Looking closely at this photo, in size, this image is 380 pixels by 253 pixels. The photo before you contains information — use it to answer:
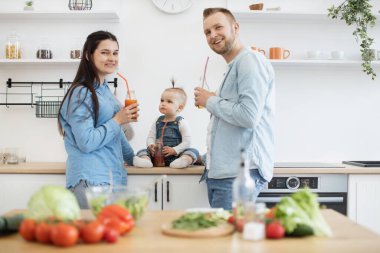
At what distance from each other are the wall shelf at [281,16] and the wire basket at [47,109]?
1512 millimetres

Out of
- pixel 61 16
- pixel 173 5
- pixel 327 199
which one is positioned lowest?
pixel 327 199

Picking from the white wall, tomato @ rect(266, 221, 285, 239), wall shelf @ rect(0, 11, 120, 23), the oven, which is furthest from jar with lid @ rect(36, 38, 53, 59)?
tomato @ rect(266, 221, 285, 239)

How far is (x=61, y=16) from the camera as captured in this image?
150 inches

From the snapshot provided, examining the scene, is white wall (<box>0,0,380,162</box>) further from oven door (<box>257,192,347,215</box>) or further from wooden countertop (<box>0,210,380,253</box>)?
wooden countertop (<box>0,210,380,253</box>)

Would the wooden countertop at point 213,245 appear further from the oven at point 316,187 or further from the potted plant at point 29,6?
the potted plant at point 29,6

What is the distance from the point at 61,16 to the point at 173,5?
84 cm

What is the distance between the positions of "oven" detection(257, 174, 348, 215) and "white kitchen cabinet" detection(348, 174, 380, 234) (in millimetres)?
42

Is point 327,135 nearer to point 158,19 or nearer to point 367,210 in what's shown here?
point 367,210

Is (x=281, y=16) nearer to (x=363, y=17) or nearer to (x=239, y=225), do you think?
(x=363, y=17)

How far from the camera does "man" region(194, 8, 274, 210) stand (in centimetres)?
233

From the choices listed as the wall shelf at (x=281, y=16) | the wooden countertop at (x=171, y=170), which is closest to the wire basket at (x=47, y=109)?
the wooden countertop at (x=171, y=170)

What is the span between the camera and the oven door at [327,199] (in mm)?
3240

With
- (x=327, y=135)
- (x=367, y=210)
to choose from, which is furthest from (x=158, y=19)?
(x=367, y=210)

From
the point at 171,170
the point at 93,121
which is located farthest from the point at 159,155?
the point at 93,121
